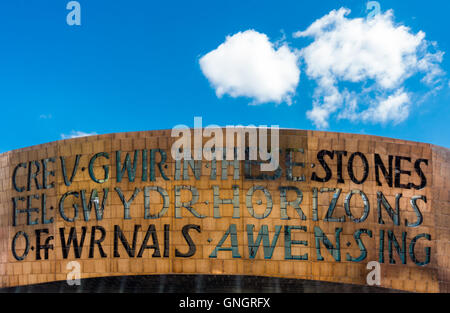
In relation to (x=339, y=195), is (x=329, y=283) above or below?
below

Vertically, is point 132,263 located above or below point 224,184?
below

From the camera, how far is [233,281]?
27.0m

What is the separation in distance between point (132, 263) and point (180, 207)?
3.37 metres

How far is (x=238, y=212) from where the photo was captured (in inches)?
1048

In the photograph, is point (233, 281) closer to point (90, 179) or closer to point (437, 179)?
point (90, 179)

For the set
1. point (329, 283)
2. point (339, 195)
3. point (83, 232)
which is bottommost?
point (329, 283)

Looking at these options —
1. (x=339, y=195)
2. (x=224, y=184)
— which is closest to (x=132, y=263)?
(x=224, y=184)

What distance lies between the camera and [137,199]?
27.2 metres

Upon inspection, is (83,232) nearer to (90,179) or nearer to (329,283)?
(90,179)

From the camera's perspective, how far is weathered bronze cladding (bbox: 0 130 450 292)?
1050 inches

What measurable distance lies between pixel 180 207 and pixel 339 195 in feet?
24.0

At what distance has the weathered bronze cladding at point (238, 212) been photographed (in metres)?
26.7

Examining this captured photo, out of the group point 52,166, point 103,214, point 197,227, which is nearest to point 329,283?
point 197,227

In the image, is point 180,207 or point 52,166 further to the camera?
point 52,166
